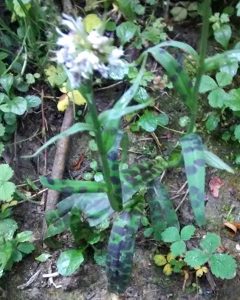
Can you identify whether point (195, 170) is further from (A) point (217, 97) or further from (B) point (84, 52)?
(A) point (217, 97)

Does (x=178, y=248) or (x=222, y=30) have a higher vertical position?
(x=222, y=30)

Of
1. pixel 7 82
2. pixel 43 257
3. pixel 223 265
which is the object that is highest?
pixel 7 82

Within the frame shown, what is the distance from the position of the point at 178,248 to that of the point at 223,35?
917mm

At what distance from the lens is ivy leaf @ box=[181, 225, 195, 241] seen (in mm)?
1808

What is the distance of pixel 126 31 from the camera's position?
2.25 meters

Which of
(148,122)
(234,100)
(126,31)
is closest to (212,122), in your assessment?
(234,100)

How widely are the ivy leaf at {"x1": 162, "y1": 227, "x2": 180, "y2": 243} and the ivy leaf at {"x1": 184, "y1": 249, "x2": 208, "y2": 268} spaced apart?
2.3 inches

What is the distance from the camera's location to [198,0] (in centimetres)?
243

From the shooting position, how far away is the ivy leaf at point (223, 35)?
2262mm

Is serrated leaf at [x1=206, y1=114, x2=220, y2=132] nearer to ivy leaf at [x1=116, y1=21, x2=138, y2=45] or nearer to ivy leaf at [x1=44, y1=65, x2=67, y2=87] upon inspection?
ivy leaf at [x1=116, y1=21, x2=138, y2=45]

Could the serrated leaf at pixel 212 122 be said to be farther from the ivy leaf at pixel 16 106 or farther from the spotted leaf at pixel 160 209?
the ivy leaf at pixel 16 106

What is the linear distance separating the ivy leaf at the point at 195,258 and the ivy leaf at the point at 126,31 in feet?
2.90

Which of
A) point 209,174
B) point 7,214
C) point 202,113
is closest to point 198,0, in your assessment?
point 202,113

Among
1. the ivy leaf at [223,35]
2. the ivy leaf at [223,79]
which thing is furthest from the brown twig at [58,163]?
the ivy leaf at [223,35]
